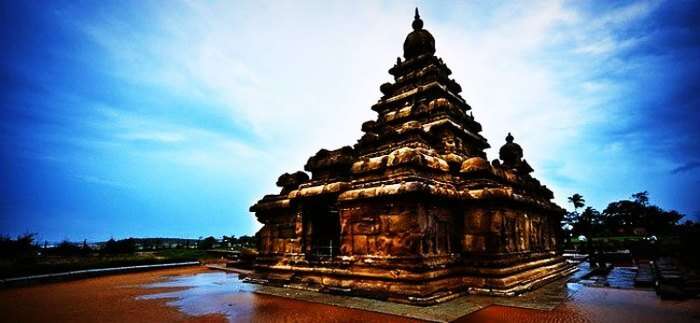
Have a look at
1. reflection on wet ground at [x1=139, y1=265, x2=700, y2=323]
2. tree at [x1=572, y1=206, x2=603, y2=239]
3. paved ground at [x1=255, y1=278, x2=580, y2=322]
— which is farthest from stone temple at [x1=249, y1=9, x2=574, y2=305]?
tree at [x1=572, y1=206, x2=603, y2=239]

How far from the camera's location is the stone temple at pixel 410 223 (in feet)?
25.0

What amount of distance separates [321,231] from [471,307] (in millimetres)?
5573

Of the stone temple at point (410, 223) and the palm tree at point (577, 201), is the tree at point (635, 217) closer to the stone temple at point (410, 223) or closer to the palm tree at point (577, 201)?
the palm tree at point (577, 201)

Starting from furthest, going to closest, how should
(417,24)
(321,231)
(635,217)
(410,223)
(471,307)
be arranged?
(635,217)
(417,24)
(321,231)
(410,223)
(471,307)

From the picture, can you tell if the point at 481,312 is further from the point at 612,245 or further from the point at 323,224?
the point at 612,245

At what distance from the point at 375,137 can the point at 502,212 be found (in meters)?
4.43

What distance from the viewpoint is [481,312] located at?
619cm

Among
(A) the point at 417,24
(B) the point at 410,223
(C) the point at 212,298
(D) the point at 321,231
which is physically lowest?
(C) the point at 212,298

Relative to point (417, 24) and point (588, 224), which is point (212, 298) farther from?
point (588, 224)

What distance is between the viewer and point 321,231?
10.9m

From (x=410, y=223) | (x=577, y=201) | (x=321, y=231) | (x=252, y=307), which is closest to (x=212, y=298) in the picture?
(x=252, y=307)

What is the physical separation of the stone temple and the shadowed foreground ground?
1.29 meters

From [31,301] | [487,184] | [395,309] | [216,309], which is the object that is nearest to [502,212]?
[487,184]

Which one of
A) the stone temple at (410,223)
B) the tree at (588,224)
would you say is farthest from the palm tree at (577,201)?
the stone temple at (410,223)
